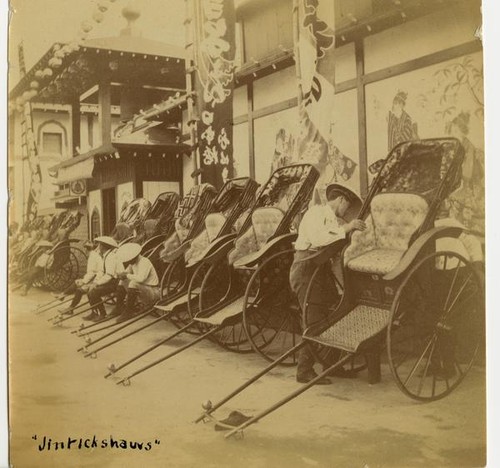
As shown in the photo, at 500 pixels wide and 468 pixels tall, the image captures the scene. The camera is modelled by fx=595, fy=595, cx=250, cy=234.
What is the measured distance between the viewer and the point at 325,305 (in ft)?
9.75

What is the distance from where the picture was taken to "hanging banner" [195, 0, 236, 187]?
3166 mm

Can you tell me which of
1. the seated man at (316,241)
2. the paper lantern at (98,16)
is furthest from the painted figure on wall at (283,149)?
the paper lantern at (98,16)

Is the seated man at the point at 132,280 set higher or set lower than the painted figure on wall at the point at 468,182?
lower

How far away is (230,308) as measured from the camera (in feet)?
10.3

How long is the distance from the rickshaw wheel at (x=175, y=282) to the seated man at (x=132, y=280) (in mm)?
47

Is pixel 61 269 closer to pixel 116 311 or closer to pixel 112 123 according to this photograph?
pixel 116 311

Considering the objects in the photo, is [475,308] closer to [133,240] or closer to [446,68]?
[446,68]

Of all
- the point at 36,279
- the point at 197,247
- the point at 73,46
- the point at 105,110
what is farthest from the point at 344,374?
the point at 73,46

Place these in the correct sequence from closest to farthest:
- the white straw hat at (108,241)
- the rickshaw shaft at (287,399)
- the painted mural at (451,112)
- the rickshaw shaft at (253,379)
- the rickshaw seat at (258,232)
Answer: the rickshaw shaft at (287,399) → the rickshaw shaft at (253,379) → the painted mural at (451,112) → the rickshaw seat at (258,232) → the white straw hat at (108,241)

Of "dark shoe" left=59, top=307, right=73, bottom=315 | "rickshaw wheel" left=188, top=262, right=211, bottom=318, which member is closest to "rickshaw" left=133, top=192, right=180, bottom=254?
"rickshaw wheel" left=188, top=262, right=211, bottom=318

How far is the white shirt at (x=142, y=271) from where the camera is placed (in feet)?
10.8

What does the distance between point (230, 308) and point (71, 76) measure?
1.53 m

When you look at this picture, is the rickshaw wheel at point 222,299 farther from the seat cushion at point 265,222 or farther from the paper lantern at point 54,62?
the paper lantern at point 54,62

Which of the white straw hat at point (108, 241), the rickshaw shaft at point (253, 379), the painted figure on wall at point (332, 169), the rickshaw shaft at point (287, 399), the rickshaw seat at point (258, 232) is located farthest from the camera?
the white straw hat at point (108, 241)
